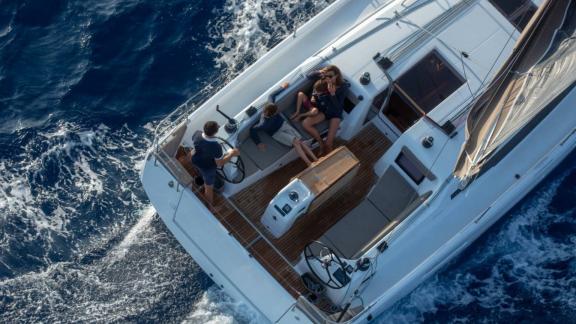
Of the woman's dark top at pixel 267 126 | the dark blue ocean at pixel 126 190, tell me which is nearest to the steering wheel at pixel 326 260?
the dark blue ocean at pixel 126 190

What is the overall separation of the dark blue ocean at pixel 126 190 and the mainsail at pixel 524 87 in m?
3.18

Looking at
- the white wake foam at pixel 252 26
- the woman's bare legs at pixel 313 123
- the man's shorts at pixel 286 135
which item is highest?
the white wake foam at pixel 252 26

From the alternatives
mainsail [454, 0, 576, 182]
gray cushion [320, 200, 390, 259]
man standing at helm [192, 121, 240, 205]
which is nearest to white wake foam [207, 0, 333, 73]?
man standing at helm [192, 121, 240, 205]

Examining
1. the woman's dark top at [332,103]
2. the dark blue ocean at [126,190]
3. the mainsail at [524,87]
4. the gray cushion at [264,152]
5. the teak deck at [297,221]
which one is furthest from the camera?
the dark blue ocean at [126,190]

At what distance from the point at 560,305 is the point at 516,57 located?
213 inches

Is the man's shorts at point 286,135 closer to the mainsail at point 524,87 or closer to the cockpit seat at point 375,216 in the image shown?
the cockpit seat at point 375,216

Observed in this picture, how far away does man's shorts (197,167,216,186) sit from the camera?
12750 mm

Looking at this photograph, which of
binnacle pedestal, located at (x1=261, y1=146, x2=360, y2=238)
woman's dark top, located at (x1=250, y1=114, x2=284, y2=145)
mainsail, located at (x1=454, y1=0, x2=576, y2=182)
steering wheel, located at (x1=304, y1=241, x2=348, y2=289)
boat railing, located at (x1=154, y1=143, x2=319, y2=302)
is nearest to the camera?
steering wheel, located at (x1=304, y1=241, x2=348, y2=289)

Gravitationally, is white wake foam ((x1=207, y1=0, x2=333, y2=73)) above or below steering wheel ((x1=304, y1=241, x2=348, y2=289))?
above

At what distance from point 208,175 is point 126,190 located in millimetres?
3836

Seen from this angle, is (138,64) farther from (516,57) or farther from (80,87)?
(516,57)

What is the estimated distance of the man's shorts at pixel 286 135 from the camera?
1372cm

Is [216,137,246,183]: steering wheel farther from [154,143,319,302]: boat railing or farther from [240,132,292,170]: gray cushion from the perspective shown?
[154,143,319,302]: boat railing

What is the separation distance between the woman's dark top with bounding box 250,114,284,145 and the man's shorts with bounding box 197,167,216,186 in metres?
1.22
